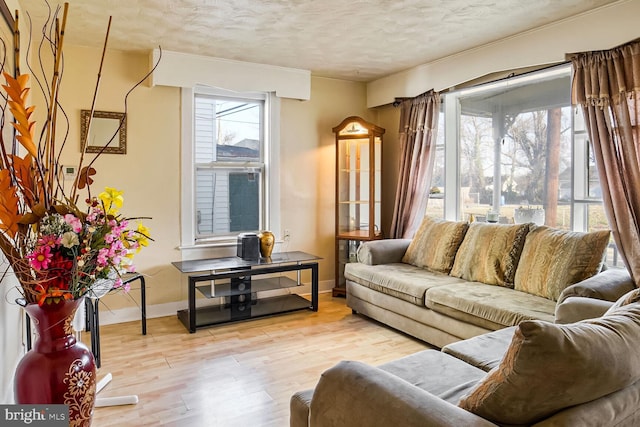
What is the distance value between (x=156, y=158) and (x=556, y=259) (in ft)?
11.5

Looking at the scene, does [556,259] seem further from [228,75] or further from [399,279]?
[228,75]

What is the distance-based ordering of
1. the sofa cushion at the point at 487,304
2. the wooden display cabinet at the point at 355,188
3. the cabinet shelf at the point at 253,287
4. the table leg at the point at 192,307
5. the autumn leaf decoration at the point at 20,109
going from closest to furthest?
the autumn leaf decoration at the point at 20,109, the sofa cushion at the point at 487,304, the table leg at the point at 192,307, the cabinet shelf at the point at 253,287, the wooden display cabinet at the point at 355,188

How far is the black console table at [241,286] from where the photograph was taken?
3875 mm

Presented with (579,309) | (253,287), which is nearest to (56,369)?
(579,309)

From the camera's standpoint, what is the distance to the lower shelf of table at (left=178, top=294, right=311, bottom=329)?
13.0ft

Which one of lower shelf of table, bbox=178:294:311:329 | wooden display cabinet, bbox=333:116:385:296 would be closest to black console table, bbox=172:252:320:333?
lower shelf of table, bbox=178:294:311:329

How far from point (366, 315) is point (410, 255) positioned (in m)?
0.73

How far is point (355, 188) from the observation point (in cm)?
510

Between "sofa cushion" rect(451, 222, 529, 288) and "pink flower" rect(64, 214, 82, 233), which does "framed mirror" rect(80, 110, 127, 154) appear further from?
"sofa cushion" rect(451, 222, 529, 288)

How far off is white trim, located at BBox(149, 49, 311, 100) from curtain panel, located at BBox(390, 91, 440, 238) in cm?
116

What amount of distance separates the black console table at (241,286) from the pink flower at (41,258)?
91.0 inches

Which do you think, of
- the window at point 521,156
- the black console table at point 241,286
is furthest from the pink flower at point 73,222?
the window at point 521,156

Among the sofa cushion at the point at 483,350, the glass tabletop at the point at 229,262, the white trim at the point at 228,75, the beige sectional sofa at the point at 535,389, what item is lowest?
the sofa cushion at the point at 483,350

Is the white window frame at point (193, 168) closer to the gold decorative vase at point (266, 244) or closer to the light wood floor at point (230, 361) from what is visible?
the gold decorative vase at point (266, 244)
